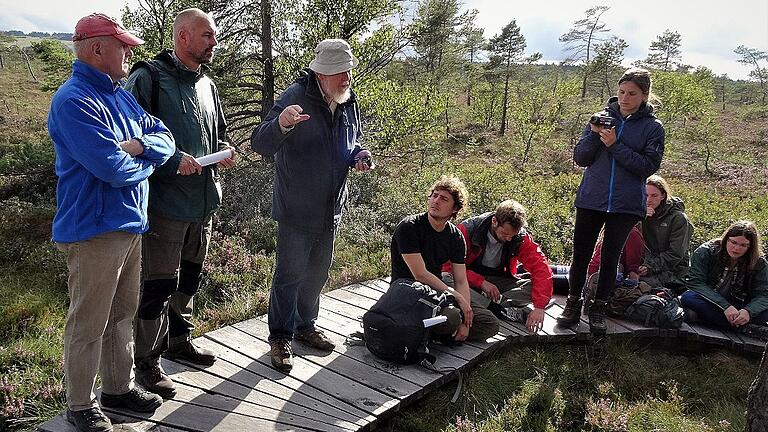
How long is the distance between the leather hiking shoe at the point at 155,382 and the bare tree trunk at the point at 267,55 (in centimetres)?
649

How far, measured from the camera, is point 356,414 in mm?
3365

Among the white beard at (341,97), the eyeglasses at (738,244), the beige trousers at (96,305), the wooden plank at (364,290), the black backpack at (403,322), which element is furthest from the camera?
the wooden plank at (364,290)

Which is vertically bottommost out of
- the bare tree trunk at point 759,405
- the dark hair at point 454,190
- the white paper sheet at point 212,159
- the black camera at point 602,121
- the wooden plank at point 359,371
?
the wooden plank at point 359,371

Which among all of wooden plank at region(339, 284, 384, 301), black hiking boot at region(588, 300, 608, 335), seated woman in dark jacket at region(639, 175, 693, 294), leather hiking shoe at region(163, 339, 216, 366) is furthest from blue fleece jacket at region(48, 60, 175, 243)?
seated woman in dark jacket at region(639, 175, 693, 294)

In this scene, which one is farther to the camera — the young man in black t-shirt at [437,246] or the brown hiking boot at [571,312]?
the brown hiking boot at [571,312]

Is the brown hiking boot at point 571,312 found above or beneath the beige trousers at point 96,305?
beneath

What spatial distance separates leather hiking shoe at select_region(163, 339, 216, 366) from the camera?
12.2 ft

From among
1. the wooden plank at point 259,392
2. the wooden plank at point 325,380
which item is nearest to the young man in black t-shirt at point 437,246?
the wooden plank at point 325,380

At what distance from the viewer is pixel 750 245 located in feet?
16.2

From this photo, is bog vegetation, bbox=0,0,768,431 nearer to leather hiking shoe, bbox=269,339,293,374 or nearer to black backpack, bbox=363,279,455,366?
black backpack, bbox=363,279,455,366

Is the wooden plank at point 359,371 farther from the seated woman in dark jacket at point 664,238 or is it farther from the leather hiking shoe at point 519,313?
the seated woman in dark jacket at point 664,238

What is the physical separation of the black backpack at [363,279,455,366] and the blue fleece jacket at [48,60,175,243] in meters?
1.90

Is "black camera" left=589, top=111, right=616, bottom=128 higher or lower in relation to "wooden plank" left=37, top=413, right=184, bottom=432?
higher

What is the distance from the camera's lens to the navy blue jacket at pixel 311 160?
11.4ft
